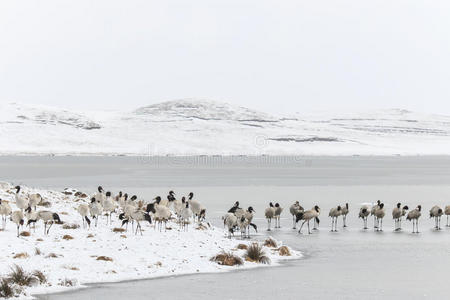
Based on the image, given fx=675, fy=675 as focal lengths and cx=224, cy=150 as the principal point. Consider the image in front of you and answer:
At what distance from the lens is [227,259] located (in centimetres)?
1820

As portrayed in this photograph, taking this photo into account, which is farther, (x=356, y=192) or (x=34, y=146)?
(x=34, y=146)

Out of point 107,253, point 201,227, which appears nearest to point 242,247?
point 201,227

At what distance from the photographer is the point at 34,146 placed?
154875 millimetres

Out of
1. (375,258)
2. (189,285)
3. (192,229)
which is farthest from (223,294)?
(192,229)

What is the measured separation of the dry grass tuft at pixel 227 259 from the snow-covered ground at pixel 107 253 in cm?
20

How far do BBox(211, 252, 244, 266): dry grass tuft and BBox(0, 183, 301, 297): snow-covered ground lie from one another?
0.20 meters

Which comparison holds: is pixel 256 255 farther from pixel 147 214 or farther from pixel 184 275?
pixel 147 214

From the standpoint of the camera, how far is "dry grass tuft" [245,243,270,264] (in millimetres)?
18641

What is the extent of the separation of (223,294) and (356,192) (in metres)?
33.8

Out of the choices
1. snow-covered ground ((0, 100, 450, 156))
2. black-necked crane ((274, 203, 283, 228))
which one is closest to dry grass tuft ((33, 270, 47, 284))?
black-necked crane ((274, 203, 283, 228))

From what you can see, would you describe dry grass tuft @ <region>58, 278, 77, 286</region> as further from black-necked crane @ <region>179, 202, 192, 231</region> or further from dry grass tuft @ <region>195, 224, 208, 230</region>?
dry grass tuft @ <region>195, 224, 208, 230</region>

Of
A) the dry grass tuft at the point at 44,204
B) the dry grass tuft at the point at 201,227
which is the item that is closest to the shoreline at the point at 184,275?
the dry grass tuft at the point at 201,227

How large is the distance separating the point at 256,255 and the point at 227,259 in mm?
949

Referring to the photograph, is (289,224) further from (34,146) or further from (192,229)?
(34,146)
